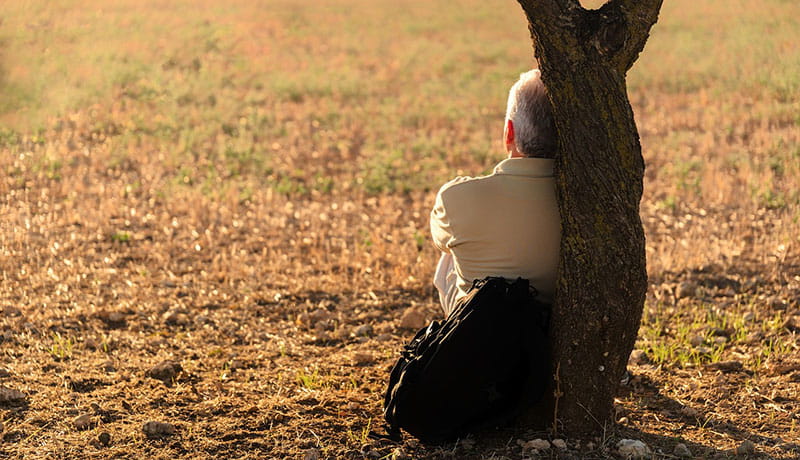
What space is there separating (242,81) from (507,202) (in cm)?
1244

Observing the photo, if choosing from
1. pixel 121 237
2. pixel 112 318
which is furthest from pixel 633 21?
pixel 121 237

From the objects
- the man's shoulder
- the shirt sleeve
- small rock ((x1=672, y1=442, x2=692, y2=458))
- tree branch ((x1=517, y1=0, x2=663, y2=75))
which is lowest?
small rock ((x1=672, y1=442, x2=692, y2=458))

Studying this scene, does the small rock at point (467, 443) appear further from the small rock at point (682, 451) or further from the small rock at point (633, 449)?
the small rock at point (682, 451)

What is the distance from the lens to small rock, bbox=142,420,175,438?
414 centimetres

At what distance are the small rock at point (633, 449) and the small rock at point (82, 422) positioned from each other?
2.40 m

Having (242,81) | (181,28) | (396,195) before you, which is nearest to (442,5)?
(181,28)

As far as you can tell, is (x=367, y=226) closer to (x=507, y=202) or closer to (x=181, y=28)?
(x=507, y=202)

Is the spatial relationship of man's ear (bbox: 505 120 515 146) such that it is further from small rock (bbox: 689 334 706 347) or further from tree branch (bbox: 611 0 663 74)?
small rock (bbox: 689 334 706 347)

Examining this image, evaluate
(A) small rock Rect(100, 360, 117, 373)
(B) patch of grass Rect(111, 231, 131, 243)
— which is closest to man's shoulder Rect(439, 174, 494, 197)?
(A) small rock Rect(100, 360, 117, 373)

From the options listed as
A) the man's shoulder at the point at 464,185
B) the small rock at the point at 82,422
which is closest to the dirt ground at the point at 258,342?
the small rock at the point at 82,422

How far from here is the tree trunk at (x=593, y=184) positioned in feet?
12.2

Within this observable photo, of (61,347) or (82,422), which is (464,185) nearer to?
(82,422)

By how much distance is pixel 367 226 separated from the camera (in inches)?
335

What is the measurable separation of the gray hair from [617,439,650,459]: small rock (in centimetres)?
128
